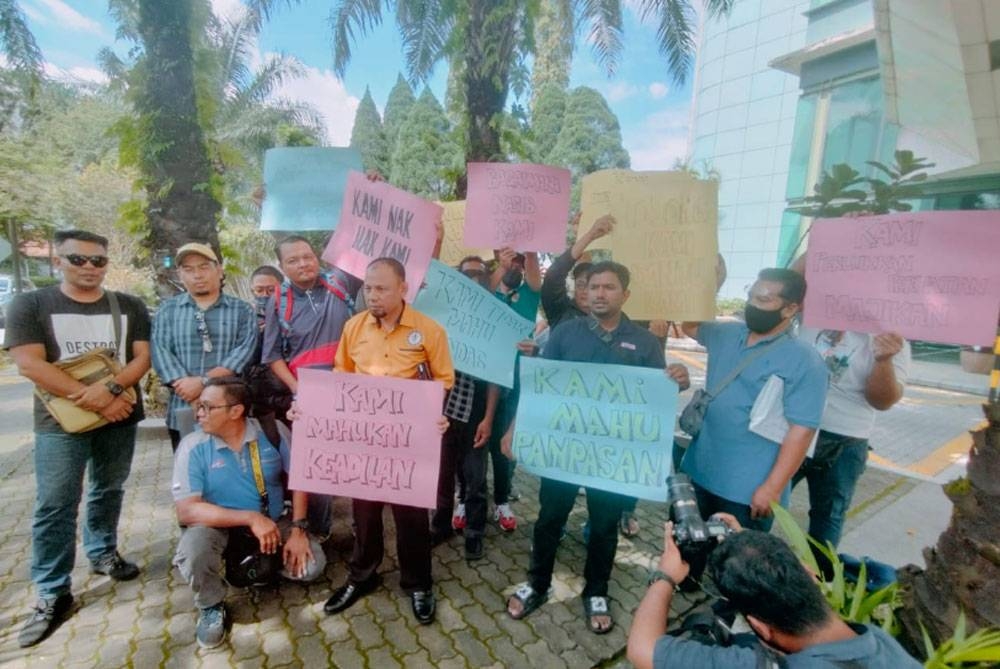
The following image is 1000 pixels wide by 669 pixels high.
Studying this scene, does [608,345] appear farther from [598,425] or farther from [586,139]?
[586,139]

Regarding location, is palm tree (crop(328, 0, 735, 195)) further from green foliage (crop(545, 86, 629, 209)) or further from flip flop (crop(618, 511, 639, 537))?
green foliage (crop(545, 86, 629, 209))

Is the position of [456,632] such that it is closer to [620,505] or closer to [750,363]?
[620,505]

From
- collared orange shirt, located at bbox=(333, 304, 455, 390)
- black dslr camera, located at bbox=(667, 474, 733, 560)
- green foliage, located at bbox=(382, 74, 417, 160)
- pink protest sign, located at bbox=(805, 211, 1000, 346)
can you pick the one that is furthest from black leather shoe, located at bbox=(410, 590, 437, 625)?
green foliage, located at bbox=(382, 74, 417, 160)

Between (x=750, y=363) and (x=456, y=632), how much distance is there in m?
2.06

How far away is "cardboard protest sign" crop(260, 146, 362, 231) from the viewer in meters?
3.13

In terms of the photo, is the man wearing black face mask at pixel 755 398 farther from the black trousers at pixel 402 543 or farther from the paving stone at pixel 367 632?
the paving stone at pixel 367 632

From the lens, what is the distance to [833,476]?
8.52ft

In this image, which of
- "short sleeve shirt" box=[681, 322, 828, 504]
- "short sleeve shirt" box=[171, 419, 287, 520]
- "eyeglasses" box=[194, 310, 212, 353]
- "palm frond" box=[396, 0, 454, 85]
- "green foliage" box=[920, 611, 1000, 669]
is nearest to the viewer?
"green foliage" box=[920, 611, 1000, 669]

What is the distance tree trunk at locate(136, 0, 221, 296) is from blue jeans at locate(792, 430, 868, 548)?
539cm

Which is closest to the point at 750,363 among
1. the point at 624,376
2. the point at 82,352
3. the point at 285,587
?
the point at 624,376

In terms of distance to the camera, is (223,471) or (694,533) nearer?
(694,533)

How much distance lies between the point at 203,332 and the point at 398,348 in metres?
1.22

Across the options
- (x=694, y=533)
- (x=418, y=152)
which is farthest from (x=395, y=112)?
(x=694, y=533)

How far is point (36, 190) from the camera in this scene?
17031mm
